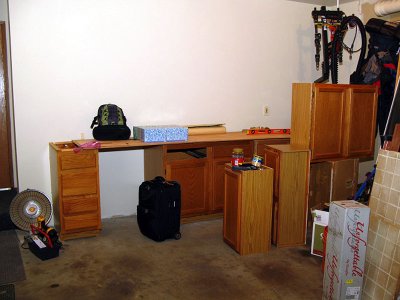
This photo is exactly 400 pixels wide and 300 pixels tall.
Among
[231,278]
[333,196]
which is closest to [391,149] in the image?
[333,196]

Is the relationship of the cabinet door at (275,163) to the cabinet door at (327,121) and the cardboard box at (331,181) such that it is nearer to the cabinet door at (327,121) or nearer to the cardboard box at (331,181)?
the cabinet door at (327,121)

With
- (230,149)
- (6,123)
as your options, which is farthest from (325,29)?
(6,123)

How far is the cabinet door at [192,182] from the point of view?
380cm

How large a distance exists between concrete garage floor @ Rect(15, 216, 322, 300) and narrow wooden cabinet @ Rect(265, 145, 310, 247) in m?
0.13

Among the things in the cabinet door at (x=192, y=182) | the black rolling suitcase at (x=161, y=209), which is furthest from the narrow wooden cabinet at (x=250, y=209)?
the cabinet door at (x=192, y=182)

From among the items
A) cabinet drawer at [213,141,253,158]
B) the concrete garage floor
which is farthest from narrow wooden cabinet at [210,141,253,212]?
the concrete garage floor

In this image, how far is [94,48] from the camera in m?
3.79

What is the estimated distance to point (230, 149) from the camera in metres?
4.02

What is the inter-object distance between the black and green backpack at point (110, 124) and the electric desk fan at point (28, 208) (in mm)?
770

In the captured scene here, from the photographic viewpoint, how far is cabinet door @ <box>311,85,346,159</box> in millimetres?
3336

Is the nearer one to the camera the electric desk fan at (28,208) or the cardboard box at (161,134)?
the electric desk fan at (28,208)

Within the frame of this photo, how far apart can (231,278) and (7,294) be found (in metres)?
1.53

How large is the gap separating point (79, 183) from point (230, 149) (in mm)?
1544

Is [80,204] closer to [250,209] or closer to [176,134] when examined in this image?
[176,134]
